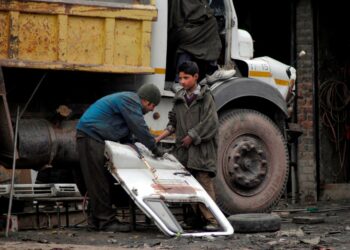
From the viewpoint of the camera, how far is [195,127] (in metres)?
10.2

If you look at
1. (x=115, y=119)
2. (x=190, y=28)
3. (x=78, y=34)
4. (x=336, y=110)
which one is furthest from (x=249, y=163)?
(x=336, y=110)

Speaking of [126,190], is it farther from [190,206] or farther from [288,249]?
[288,249]

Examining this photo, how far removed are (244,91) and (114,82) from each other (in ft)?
4.67

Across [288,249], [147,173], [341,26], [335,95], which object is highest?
[341,26]

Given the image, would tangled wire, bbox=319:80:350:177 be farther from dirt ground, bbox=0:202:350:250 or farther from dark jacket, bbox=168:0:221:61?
dirt ground, bbox=0:202:350:250

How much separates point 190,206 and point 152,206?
1.09m

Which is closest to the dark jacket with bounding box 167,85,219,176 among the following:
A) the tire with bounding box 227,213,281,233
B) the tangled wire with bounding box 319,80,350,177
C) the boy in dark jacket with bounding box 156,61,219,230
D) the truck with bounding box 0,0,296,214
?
the boy in dark jacket with bounding box 156,61,219,230

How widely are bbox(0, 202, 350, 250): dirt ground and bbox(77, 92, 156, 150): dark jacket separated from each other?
0.93 metres

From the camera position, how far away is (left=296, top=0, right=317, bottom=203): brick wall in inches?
616

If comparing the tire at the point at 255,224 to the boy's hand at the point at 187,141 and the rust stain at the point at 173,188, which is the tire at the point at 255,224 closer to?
the rust stain at the point at 173,188

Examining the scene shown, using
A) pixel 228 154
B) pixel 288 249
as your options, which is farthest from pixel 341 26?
pixel 288 249

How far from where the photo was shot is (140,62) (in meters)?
10.3

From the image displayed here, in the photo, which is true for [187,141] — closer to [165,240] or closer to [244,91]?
[244,91]

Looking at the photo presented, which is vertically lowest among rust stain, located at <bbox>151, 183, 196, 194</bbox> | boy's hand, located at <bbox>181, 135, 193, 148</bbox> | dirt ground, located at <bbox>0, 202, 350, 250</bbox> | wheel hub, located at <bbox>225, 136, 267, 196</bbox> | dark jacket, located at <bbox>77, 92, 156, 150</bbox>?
dirt ground, located at <bbox>0, 202, 350, 250</bbox>
